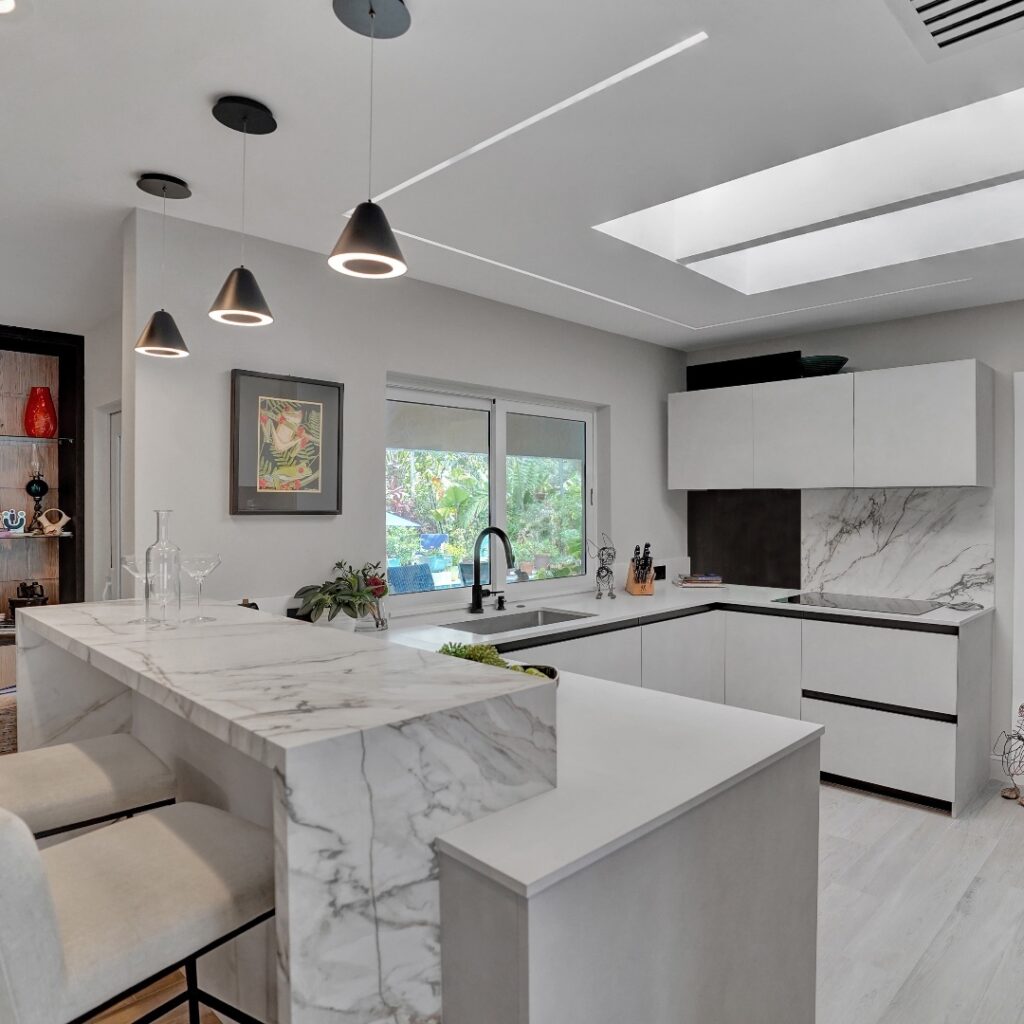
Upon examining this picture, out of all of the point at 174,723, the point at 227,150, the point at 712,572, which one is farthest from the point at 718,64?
the point at 712,572

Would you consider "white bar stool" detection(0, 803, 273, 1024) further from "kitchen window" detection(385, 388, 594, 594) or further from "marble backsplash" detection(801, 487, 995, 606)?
"marble backsplash" detection(801, 487, 995, 606)

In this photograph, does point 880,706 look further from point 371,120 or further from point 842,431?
point 371,120

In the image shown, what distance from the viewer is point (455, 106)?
185cm

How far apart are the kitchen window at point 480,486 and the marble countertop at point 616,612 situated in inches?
8.6

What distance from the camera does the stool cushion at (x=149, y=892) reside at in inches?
43.0

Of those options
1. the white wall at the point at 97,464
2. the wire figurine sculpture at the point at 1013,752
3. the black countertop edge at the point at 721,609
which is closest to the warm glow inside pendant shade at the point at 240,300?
the black countertop edge at the point at 721,609

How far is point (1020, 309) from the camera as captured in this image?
11.9ft

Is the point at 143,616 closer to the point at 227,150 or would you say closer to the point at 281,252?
the point at 227,150

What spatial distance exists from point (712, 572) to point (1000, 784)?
6.00ft

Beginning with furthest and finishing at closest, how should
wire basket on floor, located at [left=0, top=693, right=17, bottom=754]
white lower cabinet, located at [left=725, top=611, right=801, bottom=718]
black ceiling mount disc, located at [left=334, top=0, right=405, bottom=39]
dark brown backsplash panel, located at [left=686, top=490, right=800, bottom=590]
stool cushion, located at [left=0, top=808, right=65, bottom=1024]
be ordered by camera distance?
1. dark brown backsplash panel, located at [left=686, top=490, right=800, bottom=590]
2. white lower cabinet, located at [left=725, top=611, right=801, bottom=718]
3. wire basket on floor, located at [left=0, top=693, right=17, bottom=754]
4. black ceiling mount disc, located at [left=334, top=0, right=405, bottom=39]
5. stool cushion, located at [left=0, top=808, right=65, bottom=1024]

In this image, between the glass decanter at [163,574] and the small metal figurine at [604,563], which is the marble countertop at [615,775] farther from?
the small metal figurine at [604,563]

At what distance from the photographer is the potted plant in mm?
2783

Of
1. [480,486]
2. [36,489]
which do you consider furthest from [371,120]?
[36,489]

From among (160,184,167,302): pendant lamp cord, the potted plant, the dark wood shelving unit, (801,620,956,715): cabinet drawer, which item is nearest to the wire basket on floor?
the potted plant
